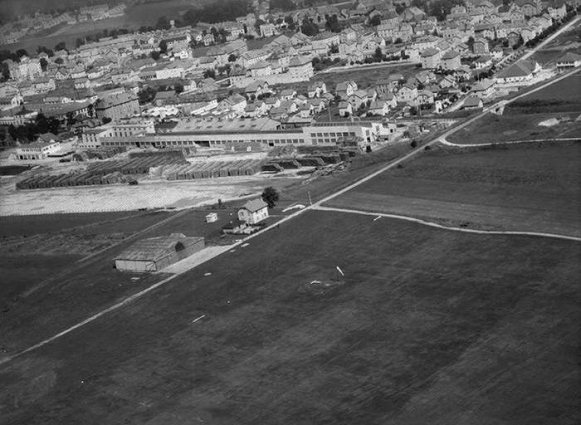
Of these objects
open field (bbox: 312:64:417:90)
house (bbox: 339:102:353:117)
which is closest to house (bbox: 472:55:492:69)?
open field (bbox: 312:64:417:90)

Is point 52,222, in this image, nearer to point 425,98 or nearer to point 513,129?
point 513,129

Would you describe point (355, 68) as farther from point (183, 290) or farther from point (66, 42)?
point (66, 42)

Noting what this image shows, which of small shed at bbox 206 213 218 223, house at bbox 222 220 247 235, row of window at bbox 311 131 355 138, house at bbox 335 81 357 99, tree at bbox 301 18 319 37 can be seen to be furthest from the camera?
tree at bbox 301 18 319 37

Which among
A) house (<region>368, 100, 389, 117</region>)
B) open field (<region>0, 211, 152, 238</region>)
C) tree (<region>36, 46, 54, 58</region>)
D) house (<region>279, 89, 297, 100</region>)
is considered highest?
tree (<region>36, 46, 54, 58</region>)

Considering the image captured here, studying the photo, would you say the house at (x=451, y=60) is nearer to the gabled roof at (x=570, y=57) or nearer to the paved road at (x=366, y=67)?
the paved road at (x=366, y=67)

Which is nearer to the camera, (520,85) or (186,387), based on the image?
(186,387)

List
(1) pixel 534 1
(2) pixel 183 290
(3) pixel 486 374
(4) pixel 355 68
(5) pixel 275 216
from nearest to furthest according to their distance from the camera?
1. (3) pixel 486 374
2. (2) pixel 183 290
3. (5) pixel 275 216
4. (4) pixel 355 68
5. (1) pixel 534 1

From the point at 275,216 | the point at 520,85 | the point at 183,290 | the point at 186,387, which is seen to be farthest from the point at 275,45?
the point at 186,387

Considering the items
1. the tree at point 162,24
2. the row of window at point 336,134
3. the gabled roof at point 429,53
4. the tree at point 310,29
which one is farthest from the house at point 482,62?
the tree at point 162,24

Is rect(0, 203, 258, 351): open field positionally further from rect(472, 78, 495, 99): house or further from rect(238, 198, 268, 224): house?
rect(472, 78, 495, 99): house
